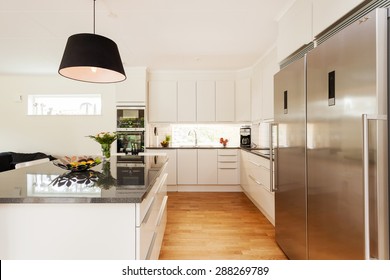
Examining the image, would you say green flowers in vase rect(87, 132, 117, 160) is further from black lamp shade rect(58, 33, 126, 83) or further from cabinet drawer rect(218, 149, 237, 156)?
cabinet drawer rect(218, 149, 237, 156)

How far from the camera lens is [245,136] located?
184 inches

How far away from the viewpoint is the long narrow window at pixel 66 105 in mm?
5219

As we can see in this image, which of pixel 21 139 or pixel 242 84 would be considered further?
pixel 21 139

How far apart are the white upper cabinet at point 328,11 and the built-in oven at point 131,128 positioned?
11.2ft

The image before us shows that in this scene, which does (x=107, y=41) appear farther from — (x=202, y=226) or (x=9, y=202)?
(x=202, y=226)

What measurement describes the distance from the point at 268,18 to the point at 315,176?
198cm

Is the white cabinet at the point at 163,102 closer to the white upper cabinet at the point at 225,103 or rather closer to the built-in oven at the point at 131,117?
the built-in oven at the point at 131,117

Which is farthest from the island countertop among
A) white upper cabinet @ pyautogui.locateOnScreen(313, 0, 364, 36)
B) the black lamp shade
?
white upper cabinet @ pyautogui.locateOnScreen(313, 0, 364, 36)

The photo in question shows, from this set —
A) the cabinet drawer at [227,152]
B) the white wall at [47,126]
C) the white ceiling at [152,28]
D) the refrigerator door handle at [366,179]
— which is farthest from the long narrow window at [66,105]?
the refrigerator door handle at [366,179]

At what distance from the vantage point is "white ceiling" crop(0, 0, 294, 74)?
2361mm

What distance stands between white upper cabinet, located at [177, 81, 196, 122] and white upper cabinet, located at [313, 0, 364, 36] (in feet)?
10.3

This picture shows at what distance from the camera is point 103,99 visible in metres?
5.11

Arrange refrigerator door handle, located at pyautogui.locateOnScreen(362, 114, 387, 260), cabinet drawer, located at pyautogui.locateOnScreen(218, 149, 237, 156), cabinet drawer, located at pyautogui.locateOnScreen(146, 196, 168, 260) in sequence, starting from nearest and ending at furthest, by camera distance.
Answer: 1. refrigerator door handle, located at pyautogui.locateOnScreen(362, 114, 387, 260)
2. cabinet drawer, located at pyautogui.locateOnScreen(146, 196, 168, 260)
3. cabinet drawer, located at pyautogui.locateOnScreen(218, 149, 237, 156)
